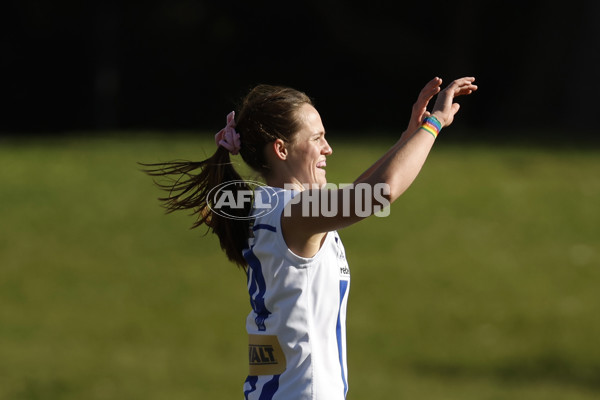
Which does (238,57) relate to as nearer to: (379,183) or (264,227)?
(264,227)

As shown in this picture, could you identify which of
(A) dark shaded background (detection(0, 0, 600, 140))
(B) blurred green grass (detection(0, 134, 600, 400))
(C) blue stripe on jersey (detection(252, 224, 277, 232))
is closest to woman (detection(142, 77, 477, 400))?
(C) blue stripe on jersey (detection(252, 224, 277, 232))

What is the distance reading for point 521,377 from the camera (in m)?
10.5

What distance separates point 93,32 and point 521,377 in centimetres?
1412

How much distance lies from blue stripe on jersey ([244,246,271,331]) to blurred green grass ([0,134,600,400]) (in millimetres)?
6192

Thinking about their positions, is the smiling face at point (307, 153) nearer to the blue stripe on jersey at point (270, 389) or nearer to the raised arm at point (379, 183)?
the raised arm at point (379, 183)

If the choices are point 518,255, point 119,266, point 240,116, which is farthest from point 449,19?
point 240,116

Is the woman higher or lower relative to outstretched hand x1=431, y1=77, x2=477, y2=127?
lower

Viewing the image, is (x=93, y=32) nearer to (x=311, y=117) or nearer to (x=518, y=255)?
(x=518, y=255)

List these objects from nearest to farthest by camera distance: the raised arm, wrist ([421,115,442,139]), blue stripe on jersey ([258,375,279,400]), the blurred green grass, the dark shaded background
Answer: the raised arm
wrist ([421,115,442,139])
blue stripe on jersey ([258,375,279,400])
the blurred green grass
the dark shaded background

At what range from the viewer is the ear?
376cm

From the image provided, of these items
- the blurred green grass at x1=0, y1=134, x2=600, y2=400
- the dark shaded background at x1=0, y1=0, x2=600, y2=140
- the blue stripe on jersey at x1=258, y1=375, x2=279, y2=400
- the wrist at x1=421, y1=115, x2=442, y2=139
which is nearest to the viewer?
the wrist at x1=421, y1=115, x2=442, y2=139

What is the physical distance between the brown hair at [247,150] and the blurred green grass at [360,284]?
6.09 m

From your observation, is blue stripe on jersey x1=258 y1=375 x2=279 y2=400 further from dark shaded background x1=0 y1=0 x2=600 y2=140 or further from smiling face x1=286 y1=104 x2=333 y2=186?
dark shaded background x1=0 y1=0 x2=600 y2=140

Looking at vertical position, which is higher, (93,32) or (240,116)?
(93,32)
